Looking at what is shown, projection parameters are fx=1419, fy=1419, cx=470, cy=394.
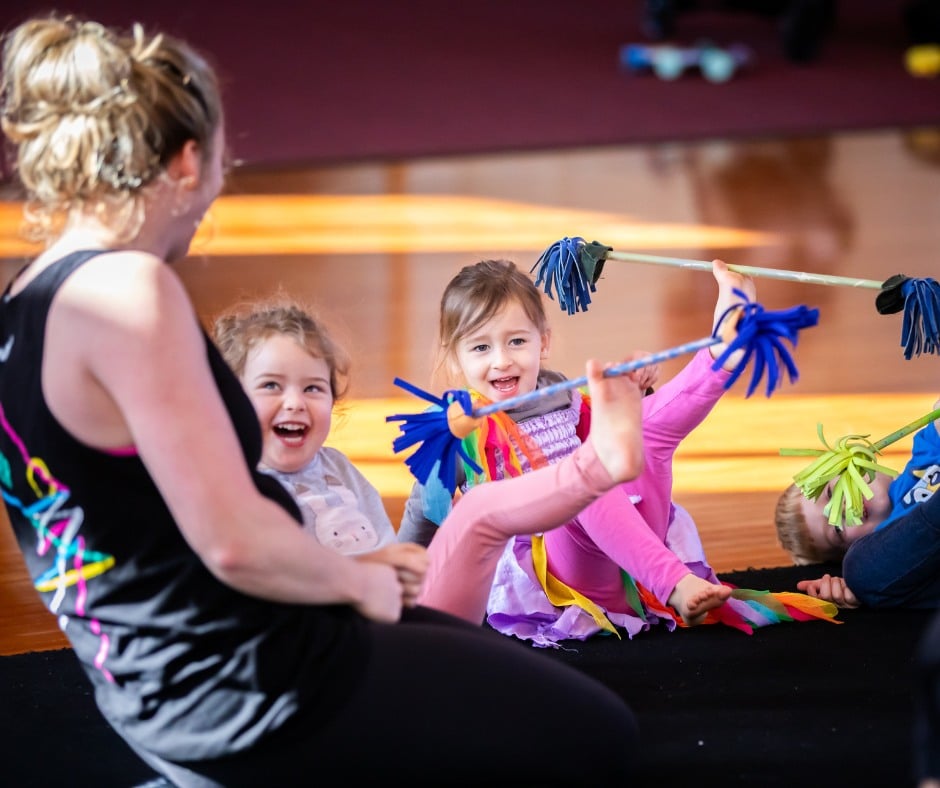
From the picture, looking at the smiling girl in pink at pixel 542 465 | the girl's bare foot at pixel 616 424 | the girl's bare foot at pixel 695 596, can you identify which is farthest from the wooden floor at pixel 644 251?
the girl's bare foot at pixel 616 424

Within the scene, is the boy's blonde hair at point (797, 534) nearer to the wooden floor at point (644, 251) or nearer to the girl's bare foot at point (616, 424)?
the wooden floor at point (644, 251)

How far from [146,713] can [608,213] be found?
3.57m

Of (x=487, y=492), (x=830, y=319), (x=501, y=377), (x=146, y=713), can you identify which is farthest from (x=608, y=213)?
(x=146, y=713)

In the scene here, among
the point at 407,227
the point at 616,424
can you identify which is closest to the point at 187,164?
the point at 616,424

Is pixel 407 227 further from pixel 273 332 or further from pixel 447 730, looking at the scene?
pixel 447 730

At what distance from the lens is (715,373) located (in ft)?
6.62

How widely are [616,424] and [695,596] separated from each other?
1.47 ft

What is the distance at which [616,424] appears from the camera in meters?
1.57

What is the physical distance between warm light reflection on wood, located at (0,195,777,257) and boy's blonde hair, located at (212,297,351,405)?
2123 mm

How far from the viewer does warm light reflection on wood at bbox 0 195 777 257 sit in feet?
14.2

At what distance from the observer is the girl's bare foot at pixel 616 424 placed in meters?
1.56

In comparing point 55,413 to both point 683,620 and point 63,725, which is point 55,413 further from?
point 683,620

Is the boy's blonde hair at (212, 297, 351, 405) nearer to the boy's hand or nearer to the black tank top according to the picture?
the black tank top

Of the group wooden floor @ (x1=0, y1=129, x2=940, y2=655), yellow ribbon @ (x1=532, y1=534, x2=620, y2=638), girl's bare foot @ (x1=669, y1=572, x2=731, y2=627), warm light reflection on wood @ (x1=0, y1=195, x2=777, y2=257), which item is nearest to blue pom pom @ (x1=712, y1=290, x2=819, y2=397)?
girl's bare foot @ (x1=669, y1=572, x2=731, y2=627)
